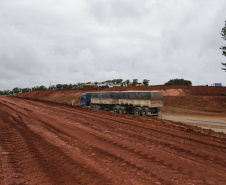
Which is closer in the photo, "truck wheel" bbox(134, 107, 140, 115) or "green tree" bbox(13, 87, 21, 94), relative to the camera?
"truck wheel" bbox(134, 107, 140, 115)

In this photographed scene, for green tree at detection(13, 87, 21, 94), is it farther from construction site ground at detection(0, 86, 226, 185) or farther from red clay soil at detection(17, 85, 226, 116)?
construction site ground at detection(0, 86, 226, 185)

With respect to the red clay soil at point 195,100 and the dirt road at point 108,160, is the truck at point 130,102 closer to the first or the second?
the red clay soil at point 195,100

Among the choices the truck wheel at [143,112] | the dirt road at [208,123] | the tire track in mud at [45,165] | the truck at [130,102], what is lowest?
the dirt road at [208,123]

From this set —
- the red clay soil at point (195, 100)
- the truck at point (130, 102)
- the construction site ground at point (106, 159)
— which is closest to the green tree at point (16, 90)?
the red clay soil at point (195, 100)

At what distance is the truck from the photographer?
2191 centimetres

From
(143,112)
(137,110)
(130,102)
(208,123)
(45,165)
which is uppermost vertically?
(130,102)

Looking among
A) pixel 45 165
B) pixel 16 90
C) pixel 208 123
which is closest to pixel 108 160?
pixel 45 165

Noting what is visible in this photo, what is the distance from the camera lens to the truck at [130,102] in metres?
21.9

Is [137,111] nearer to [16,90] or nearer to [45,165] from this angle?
[45,165]

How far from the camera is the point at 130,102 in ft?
78.5

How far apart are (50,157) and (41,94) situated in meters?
72.9

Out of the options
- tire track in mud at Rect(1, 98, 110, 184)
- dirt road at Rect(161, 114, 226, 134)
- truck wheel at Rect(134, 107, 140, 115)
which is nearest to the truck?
truck wheel at Rect(134, 107, 140, 115)

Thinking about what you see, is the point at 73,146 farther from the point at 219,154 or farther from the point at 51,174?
the point at 219,154

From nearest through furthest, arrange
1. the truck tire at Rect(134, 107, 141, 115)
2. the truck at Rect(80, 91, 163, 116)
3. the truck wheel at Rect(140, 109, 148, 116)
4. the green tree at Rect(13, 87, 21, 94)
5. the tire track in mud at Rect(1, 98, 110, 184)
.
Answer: the tire track in mud at Rect(1, 98, 110, 184) < the truck at Rect(80, 91, 163, 116) < the truck wheel at Rect(140, 109, 148, 116) < the truck tire at Rect(134, 107, 141, 115) < the green tree at Rect(13, 87, 21, 94)
